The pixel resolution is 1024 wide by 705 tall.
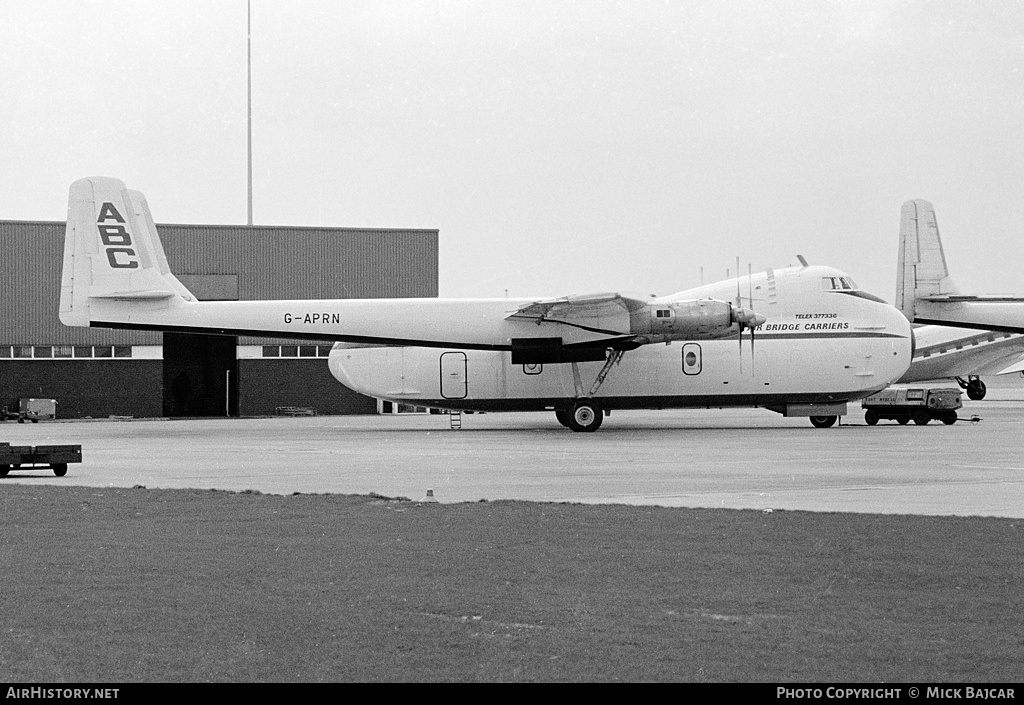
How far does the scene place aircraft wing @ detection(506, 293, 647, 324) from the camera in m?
36.4

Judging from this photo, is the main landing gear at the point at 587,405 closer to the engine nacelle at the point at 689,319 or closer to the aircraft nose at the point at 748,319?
the engine nacelle at the point at 689,319

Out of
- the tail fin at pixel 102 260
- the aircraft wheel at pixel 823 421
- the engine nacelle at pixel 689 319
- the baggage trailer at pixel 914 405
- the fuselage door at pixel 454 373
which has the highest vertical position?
the tail fin at pixel 102 260

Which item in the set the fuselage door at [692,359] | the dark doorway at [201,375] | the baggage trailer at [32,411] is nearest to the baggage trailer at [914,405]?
the fuselage door at [692,359]

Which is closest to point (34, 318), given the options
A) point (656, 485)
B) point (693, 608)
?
point (656, 485)

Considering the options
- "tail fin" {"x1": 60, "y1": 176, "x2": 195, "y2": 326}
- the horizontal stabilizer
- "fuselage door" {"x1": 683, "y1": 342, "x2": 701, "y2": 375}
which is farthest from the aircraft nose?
the horizontal stabilizer

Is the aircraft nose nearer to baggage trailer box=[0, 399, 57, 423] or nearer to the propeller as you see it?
the propeller

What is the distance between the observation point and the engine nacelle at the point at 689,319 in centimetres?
3678

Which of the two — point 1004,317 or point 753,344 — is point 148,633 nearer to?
point 753,344

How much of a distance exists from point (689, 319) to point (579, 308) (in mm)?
3414

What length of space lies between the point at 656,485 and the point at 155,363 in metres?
47.2

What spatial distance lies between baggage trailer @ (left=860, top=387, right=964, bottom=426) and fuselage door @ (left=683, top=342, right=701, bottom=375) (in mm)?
6294

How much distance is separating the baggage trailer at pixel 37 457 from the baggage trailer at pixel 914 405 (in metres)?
27.7

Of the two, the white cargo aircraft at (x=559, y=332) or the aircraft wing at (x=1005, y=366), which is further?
the aircraft wing at (x=1005, y=366)

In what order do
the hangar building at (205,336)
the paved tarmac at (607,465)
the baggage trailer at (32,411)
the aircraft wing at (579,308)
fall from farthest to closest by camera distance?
the hangar building at (205,336) < the baggage trailer at (32,411) < the aircraft wing at (579,308) < the paved tarmac at (607,465)
